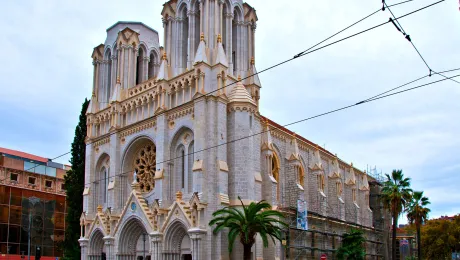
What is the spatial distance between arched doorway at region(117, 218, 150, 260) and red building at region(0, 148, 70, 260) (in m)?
16.8

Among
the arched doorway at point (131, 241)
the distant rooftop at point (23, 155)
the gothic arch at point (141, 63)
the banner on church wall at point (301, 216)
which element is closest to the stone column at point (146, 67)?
the gothic arch at point (141, 63)

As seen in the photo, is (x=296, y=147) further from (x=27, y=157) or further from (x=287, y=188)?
(x=27, y=157)

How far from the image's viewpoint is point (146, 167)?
41281 mm

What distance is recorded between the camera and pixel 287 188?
4203 cm

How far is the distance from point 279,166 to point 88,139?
672 inches

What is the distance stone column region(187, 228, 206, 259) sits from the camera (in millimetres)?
32125

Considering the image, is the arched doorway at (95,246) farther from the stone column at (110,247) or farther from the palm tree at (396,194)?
the palm tree at (396,194)

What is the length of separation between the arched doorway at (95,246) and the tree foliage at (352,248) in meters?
19.3

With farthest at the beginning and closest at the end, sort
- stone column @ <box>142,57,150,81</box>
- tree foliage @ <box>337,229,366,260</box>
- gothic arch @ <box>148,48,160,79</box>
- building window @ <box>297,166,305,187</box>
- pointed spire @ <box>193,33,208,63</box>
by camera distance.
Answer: gothic arch @ <box>148,48,160,79</box>
stone column @ <box>142,57,150,81</box>
building window @ <box>297,166,305,187</box>
tree foliage @ <box>337,229,366,260</box>
pointed spire @ <box>193,33,208,63</box>

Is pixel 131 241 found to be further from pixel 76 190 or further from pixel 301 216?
pixel 301 216

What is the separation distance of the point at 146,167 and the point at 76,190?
1112 centimetres

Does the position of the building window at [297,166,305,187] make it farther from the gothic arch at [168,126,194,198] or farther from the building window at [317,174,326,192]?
the gothic arch at [168,126,194,198]

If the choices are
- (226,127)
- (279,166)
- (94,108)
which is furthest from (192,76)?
(94,108)

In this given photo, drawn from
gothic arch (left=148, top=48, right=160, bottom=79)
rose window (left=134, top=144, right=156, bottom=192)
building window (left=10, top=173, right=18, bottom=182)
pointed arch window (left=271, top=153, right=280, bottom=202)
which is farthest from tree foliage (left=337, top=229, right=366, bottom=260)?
building window (left=10, top=173, right=18, bottom=182)
